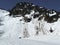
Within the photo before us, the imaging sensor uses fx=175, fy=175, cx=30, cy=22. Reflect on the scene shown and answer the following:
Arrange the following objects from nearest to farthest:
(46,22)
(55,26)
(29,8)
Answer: (55,26), (46,22), (29,8)

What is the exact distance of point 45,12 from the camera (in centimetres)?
2431

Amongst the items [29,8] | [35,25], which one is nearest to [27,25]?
[35,25]

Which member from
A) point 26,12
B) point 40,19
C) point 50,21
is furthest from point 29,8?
point 50,21

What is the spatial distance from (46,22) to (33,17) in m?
2.46

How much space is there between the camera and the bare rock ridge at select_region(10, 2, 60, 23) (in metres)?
23.1

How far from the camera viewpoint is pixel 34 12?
82.8ft

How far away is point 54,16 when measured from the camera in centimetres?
2289

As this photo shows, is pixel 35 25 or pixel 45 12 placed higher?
pixel 45 12

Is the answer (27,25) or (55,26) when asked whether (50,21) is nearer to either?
(55,26)

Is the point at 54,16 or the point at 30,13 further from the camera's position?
the point at 30,13

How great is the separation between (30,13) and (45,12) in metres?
2.27

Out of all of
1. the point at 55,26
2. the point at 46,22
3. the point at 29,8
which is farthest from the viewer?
the point at 29,8

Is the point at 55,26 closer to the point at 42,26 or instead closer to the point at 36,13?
the point at 42,26

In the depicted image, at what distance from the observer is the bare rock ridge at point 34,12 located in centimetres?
2308
